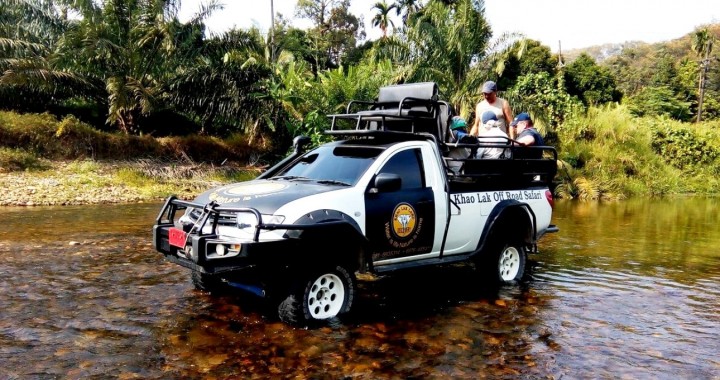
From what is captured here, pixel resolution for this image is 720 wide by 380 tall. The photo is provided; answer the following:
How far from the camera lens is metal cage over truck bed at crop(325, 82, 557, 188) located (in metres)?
7.18

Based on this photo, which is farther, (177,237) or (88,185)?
(88,185)

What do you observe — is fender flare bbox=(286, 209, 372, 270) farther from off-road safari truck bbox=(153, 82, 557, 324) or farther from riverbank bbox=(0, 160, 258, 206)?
riverbank bbox=(0, 160, 258, 206)

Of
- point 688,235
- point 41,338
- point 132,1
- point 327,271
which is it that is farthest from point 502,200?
point 132,1

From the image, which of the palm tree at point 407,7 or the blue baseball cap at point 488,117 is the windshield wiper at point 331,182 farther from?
the palm tree at point 407,7

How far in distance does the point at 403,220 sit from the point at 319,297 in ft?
4.14

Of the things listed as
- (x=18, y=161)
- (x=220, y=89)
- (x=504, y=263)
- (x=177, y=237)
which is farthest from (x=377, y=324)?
(x=220, y=89)

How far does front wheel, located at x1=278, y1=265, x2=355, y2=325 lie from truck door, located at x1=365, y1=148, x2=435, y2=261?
1.59 feet

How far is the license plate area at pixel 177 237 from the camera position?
5.79 meters

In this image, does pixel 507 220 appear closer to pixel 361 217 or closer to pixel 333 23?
pixel 361 217

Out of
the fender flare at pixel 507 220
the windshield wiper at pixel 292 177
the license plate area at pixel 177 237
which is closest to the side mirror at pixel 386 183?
the windshield wiper at pixel 292 177

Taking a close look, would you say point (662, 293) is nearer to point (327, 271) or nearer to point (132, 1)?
point (327, 271)

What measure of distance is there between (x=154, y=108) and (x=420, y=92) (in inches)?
555

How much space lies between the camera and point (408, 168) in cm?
675

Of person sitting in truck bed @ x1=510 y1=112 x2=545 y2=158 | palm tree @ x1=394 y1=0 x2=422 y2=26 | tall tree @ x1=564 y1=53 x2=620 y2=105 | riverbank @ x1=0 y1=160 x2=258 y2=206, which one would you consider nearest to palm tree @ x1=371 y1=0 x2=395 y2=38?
palm tree @ x1=394 y1=0 x2=422 y2=26
